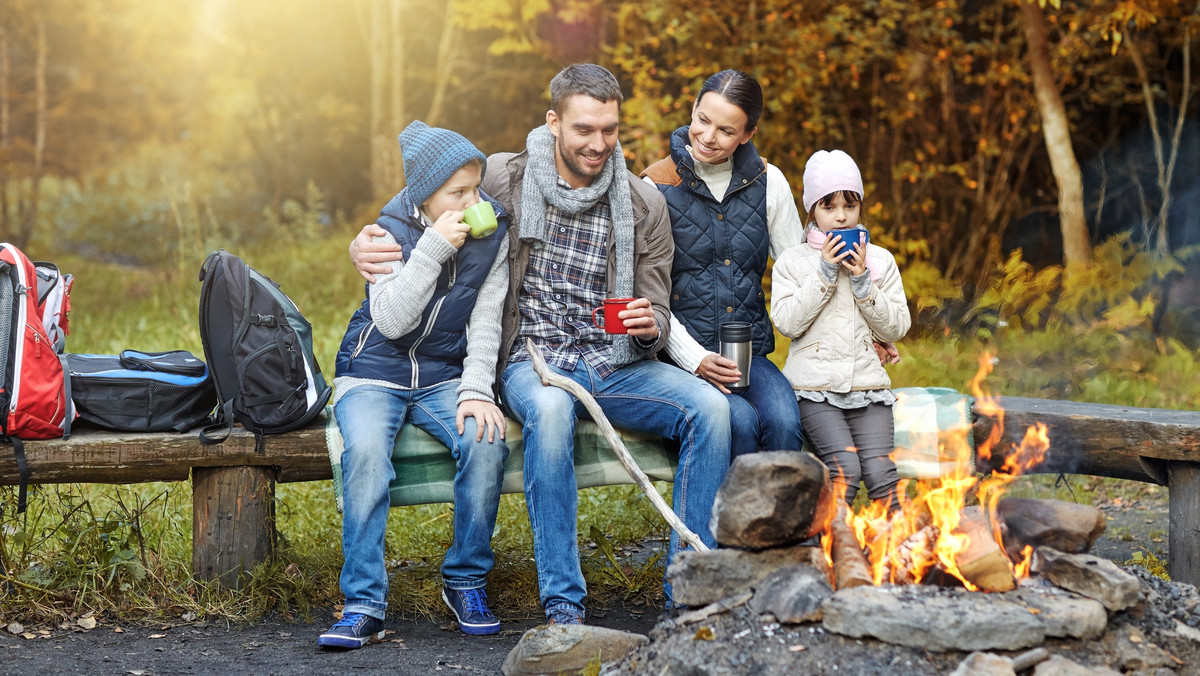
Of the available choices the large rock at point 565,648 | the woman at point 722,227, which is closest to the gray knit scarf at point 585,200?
the woman at point 722,227

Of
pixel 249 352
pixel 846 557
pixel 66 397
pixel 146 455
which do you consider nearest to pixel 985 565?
pixel 846 557

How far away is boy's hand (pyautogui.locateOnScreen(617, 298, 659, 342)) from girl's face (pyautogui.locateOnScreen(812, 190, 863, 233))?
0.66m

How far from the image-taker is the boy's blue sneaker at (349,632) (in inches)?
130

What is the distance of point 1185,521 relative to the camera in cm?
361

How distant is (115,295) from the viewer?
1009 cm

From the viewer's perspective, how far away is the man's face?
3590 mm

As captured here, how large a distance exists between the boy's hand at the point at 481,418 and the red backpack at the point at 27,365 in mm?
1249

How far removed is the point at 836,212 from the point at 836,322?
14.4 inches

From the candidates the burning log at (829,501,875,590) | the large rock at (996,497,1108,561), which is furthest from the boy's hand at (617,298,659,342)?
the large rock at (996,497,1108,561)

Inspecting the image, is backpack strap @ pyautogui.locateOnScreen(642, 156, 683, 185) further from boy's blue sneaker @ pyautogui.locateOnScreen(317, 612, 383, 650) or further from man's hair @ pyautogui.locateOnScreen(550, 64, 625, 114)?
boy's blue sneaker @ pyautogui.locateOnScreen(317, 612, 383, 650)

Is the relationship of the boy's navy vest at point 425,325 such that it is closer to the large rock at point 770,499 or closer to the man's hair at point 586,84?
the man's hair at point 586,84

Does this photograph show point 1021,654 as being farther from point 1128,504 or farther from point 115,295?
point 115,295

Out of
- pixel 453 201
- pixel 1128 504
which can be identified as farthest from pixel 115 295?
pixel 1128 504

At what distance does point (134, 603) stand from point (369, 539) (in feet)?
3.07
